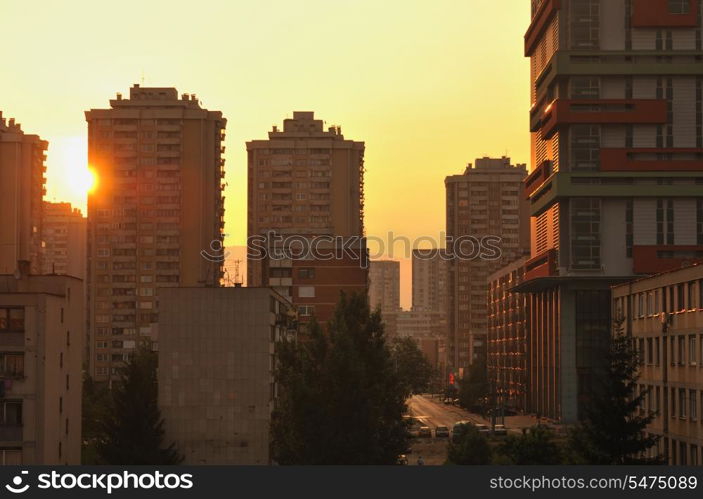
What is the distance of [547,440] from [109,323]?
404ft

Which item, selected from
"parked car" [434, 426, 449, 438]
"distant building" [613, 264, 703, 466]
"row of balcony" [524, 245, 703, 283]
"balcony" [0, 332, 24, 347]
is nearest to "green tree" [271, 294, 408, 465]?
"balcony" [0, 332, 24, 347]

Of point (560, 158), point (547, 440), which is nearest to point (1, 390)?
point (547, 440)

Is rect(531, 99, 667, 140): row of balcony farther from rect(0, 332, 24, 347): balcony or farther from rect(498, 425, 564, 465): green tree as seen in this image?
rect(0, 332, 24, 347): balcony

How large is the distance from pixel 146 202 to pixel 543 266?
219ft

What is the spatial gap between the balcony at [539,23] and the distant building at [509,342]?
87.6 ft

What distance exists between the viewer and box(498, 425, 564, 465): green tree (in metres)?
58.8

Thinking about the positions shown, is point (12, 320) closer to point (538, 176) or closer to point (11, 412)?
point (11, 412)

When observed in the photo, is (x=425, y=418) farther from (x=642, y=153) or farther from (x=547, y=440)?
(x=547, y=440)

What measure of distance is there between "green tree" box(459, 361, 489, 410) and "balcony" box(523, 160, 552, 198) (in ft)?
132

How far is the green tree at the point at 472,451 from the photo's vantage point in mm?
64750

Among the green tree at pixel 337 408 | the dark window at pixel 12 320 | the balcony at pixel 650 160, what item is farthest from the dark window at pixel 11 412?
the balcony at pixel 650 160

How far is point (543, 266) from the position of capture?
133875 mm

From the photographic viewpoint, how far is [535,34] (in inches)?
5615

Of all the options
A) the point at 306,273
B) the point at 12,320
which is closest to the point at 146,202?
the point at 306,273
